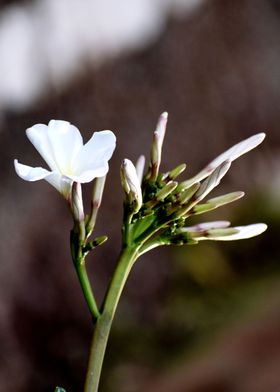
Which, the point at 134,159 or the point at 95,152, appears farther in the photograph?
the point at 134,159

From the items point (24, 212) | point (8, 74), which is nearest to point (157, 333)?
point (24, 212)

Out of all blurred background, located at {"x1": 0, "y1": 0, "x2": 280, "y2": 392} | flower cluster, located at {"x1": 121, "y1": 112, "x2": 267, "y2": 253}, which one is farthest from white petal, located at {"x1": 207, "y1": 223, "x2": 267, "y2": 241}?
blurred background, located at {"x1": 0, "y1": 0, "x2": 280, "y2": 392}

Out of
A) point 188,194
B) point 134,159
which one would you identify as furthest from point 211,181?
point 134,159

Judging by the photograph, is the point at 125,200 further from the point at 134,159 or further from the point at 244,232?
the point at 134,159

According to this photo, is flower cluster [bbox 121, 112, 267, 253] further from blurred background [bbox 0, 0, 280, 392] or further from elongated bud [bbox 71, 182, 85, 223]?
blurred background [bbox 0, 0, 280, 392]

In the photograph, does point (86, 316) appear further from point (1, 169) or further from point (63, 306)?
point (1, 169)

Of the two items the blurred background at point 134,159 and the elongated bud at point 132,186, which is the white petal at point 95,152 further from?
the blurred background at point 134,159
